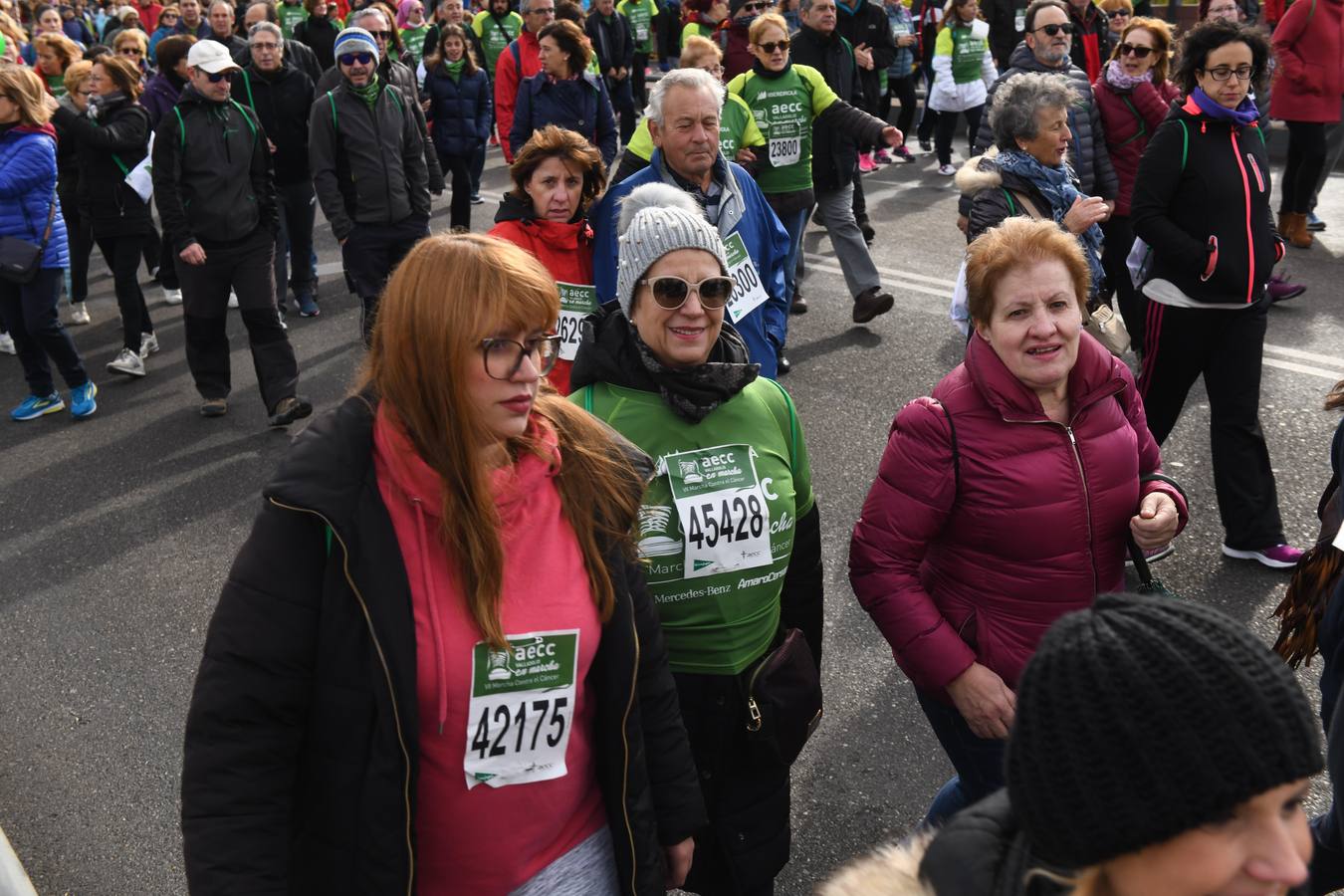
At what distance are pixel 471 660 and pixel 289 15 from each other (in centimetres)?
1366

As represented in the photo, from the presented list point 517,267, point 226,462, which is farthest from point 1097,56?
point 517,267

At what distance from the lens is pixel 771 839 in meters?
2.85

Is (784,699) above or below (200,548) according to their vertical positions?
above

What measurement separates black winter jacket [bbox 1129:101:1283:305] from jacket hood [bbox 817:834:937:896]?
3.66 metres

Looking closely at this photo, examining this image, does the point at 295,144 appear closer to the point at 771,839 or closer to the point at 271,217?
the point at 271,217

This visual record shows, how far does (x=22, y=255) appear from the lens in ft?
22.7

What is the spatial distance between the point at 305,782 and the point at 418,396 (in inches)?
25.3

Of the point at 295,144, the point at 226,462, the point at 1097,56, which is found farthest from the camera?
the point at 1097,56

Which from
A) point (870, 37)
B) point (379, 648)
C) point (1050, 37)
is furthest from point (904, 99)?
point (379, 648)

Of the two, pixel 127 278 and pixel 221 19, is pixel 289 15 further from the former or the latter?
pixel 127 278

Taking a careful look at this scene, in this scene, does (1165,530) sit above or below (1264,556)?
above

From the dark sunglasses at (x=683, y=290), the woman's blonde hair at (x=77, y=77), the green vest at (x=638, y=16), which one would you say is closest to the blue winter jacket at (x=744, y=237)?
the dark sunglasses at (x=683, y=290)

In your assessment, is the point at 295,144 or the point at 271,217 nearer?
the point at 271,217

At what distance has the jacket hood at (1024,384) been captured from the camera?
2.82m
